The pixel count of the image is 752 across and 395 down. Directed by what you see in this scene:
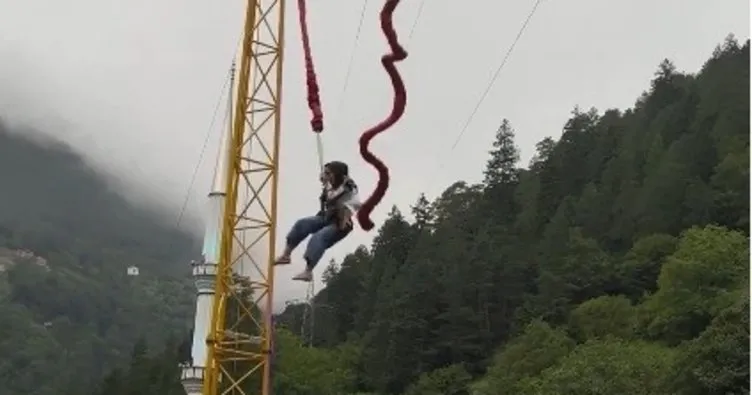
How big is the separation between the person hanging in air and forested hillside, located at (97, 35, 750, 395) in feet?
78.8

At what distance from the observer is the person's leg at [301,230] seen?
1508 cm

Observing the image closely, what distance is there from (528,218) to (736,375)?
201 ft

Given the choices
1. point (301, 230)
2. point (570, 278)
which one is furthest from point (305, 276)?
point (570, 278)

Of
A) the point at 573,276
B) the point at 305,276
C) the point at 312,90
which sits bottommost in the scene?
the point at 305,276

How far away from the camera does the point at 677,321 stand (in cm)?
5762

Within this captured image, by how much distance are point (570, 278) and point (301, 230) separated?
2425 inches

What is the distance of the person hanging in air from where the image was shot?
14398 millimetres

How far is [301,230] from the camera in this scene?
1535cm

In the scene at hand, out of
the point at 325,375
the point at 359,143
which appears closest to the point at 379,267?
the point at 325,375

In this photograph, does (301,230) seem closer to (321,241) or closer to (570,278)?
(321,241)

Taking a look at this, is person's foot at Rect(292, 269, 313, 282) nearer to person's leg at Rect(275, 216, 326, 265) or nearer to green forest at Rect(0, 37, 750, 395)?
person's leg at Rect(275, 216, 326, 265)

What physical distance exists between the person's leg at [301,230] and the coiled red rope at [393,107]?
114 centimetres

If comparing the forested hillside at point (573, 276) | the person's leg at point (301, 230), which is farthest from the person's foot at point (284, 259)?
the forested hillside at point (573, 276)

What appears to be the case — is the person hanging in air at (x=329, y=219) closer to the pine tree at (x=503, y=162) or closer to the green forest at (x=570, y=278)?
the green forest at (x=570, y=278)
